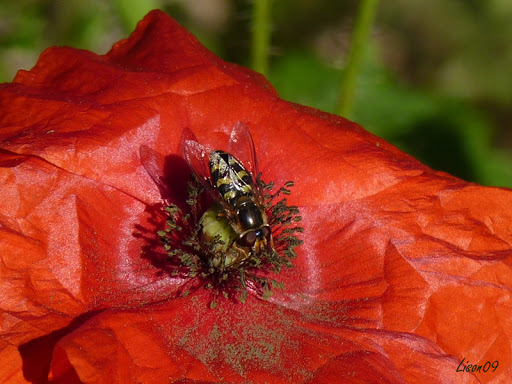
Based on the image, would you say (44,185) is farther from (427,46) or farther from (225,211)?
(427,46)

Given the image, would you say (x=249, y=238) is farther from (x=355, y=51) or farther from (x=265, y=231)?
(x=355, y=51)

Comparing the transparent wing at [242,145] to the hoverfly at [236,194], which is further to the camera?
the transparent wing at [242,145]

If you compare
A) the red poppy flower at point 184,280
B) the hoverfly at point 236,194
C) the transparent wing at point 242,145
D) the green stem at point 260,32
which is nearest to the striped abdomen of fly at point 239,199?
the hoverfly at point 236,194

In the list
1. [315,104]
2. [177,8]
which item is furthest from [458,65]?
[177,8]

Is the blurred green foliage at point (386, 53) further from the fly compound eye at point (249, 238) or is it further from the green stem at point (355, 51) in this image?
the fly compound eye at point (249, 238)

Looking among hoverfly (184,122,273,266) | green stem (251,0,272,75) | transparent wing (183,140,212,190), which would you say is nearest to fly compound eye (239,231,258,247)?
hoverfly (184,122,273,266)

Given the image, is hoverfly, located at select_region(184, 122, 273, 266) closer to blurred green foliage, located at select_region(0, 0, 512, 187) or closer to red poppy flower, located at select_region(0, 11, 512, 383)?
red poppy flower, located at select_region(0, 11, 512, 383)
